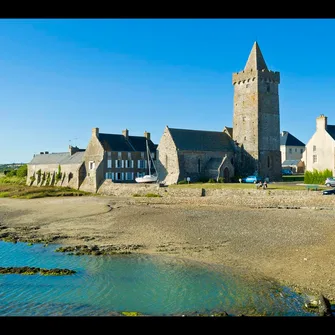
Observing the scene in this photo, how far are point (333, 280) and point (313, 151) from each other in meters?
29.5

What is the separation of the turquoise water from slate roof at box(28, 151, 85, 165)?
3382cm

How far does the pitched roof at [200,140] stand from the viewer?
4353 centimetres

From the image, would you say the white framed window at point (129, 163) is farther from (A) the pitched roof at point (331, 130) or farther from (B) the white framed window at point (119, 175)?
(A) the pitched roof at point (331, 130)

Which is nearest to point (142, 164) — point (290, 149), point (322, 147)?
point (322, 147)

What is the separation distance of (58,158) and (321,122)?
33.0 m

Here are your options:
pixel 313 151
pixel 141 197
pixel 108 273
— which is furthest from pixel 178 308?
pixel 313 151

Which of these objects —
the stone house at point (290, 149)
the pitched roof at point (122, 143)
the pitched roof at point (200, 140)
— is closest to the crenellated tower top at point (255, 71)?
the pitched roof at point (200, 140)

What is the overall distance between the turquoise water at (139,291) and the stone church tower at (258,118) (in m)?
29.3

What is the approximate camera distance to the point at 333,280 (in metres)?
12.2

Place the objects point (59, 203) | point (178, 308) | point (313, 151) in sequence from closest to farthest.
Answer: point (178, 308) → point (59, 203) → point (313, 151)

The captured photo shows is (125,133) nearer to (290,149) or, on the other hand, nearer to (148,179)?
(148,179)

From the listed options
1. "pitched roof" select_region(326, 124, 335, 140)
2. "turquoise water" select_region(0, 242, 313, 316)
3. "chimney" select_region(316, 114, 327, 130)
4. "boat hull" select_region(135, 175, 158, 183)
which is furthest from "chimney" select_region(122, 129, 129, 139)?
"turquoise water" select_region(0, 242, 313, 316)

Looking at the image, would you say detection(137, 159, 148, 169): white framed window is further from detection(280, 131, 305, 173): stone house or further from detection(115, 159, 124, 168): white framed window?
detection(280, 131, 305, 173): stone house
